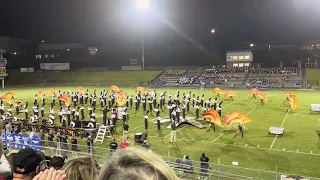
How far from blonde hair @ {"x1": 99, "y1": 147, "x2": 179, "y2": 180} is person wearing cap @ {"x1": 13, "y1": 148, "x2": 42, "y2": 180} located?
138cm

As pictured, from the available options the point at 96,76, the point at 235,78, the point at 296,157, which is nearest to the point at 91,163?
the point at 296,157

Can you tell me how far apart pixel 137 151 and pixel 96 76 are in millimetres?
63845

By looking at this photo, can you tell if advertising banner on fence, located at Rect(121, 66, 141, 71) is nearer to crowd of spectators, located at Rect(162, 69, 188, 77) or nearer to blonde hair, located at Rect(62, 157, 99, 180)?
crowd of spectators, located at Rect(162, 69, 188, 77)

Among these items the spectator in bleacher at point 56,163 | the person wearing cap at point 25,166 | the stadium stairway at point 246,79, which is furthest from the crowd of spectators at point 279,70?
the person wearing cap at point 25,166

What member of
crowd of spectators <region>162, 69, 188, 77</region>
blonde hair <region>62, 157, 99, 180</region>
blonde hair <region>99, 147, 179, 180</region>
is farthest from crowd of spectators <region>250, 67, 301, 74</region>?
blonde hair <region>99, 147, 179, 180</region>

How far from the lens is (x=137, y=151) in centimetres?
149

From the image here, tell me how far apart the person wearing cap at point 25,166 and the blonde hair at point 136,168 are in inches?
54.5

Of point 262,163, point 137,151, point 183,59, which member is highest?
point 183,59

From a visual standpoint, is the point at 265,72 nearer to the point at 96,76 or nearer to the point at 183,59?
the point at 183,59

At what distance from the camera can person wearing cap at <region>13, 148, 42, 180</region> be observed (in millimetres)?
2570

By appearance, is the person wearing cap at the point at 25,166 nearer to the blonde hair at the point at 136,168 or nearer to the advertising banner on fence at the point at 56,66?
the blonde hair at the point at 136,168

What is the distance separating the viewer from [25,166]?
8.43 feet

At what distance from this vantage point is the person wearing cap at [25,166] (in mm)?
2570

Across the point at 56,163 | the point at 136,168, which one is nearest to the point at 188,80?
the point at 56,163
